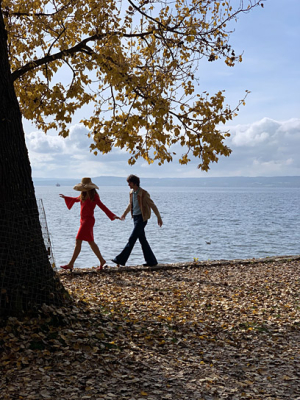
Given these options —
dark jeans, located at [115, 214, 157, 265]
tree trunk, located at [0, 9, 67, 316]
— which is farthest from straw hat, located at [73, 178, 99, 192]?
tree trunk, located at [0, 9, 67, 316]

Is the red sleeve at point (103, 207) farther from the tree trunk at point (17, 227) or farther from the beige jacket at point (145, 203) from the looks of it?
the tree trunk at point (17, 227)

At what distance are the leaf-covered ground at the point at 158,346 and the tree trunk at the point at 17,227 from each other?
1.01 feet

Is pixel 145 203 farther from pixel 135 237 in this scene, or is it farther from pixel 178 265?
pixel 178 265

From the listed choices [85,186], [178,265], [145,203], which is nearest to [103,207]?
[85,186]

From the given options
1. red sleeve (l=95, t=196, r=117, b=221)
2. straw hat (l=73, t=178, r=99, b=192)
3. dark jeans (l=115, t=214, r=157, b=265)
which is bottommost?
dark jeans (l=115, t=214, r=157, b=265)

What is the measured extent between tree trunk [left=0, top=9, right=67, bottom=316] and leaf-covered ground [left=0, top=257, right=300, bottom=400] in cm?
31

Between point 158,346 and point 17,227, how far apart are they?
265 cm

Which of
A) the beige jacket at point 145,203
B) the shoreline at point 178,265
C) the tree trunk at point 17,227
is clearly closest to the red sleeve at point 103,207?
the beige jacket at point 145,203

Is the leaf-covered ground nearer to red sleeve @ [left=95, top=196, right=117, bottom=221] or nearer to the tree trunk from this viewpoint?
the tree trunk

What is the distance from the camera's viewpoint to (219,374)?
6.00m

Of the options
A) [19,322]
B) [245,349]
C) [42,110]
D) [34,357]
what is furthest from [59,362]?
[42,110]

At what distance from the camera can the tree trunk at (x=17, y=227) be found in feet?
22.8

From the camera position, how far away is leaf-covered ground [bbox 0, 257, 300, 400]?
215 inches

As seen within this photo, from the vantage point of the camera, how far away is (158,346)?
682cm
